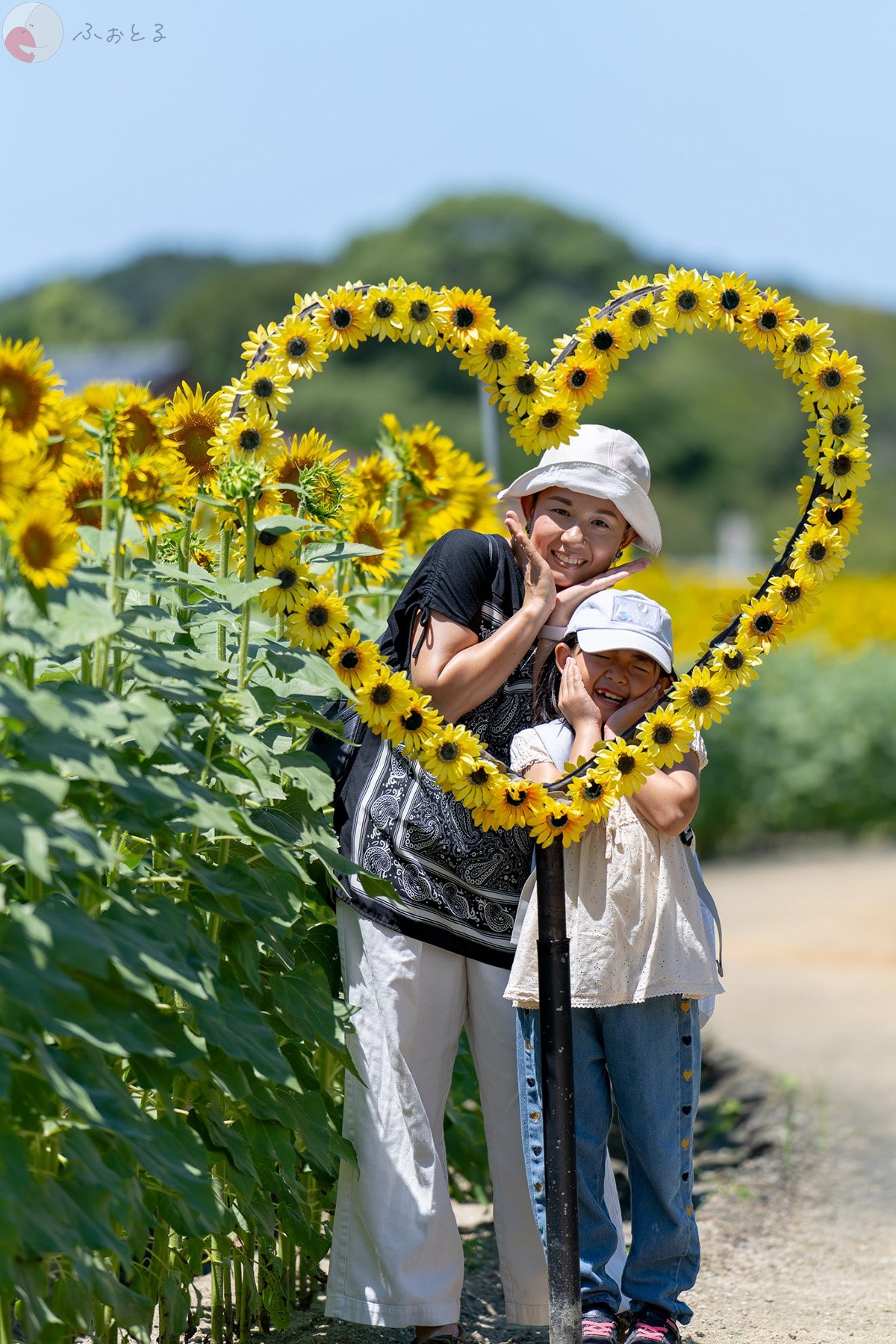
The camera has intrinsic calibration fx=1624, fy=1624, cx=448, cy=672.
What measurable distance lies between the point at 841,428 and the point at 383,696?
3.31 feet

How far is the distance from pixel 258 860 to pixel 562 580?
A: 760 mm

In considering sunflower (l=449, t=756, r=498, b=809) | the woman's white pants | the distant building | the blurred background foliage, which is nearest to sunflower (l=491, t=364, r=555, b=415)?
sunflower (l=449, t=756, r=498, b=809)

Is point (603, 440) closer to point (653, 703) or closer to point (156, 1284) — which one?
point (653, 703)

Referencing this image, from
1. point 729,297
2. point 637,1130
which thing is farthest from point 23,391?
point 637,1130

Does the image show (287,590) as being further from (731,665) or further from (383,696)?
(731,665)

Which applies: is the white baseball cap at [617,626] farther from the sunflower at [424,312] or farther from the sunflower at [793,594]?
the sunflower at [424,312]

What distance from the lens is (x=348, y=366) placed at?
176 ft

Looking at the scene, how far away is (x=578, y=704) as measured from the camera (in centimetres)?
295

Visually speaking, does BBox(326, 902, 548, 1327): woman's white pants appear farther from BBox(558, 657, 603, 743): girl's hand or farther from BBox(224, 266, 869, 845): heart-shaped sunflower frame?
BBox(558, 657, 603, 743): girl's hand

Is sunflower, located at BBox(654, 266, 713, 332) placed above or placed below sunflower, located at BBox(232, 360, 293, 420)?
above

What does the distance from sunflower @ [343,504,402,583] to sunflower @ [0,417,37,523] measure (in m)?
1.25

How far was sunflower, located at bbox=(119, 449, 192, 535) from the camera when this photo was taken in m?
2.56

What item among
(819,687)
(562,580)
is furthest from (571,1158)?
(819,687)

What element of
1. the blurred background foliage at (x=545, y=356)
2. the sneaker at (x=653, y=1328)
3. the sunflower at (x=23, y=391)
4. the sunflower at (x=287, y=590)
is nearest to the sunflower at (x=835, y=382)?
the sunflower at (x=287, y=590)
